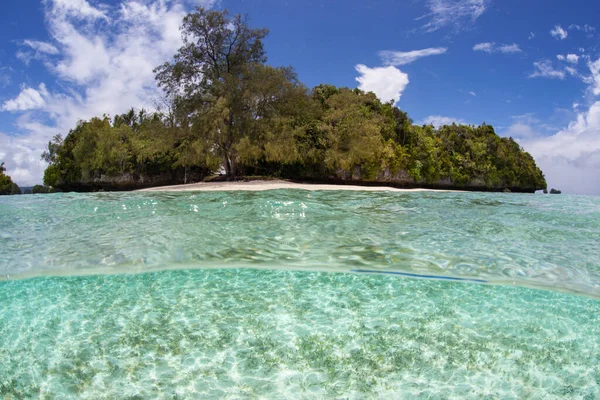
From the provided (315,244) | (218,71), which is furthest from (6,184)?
(315,244)

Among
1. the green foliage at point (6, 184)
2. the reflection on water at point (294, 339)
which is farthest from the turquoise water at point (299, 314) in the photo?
the green foliage at point (6, 184)

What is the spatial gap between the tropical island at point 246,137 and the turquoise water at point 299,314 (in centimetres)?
1682

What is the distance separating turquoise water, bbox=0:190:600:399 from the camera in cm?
238

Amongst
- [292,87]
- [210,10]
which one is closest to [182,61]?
[210,10]

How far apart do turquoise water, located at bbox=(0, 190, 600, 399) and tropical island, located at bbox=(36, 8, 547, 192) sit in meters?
16.8

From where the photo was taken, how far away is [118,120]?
3531 cm

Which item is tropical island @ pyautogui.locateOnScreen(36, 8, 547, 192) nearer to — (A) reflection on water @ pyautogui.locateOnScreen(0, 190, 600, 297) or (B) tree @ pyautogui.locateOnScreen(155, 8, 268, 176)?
(B) tree @ pyautogui.locateOnScreen(155, 8, 268, 176)

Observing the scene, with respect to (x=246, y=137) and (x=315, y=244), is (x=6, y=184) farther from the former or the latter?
(x=315, y=244)

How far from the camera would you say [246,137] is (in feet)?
70.4

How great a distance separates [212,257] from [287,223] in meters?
2.46

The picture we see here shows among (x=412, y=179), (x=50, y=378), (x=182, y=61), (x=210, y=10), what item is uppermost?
(x=210, y=10)

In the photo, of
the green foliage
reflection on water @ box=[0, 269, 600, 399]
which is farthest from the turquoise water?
the green foliage

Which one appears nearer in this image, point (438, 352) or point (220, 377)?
point (220, 377)

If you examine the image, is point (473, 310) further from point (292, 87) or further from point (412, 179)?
point (412, 179)
